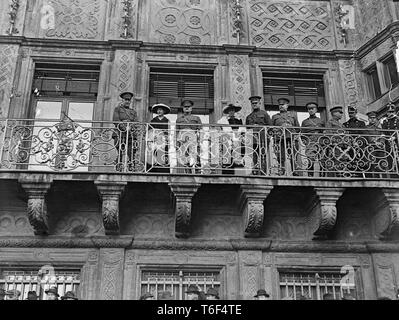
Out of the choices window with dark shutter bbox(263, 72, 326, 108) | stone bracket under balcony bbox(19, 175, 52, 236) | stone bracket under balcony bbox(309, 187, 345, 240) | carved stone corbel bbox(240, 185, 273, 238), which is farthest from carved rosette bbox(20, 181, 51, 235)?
window with dark shutter bbox(263, 72, 326, 108)

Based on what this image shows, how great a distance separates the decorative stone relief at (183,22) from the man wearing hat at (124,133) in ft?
8.29

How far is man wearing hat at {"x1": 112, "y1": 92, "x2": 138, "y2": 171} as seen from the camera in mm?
10367

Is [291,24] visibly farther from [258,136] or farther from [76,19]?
[76,19]

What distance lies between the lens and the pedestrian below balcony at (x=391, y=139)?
34.2ft

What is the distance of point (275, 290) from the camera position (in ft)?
33.1

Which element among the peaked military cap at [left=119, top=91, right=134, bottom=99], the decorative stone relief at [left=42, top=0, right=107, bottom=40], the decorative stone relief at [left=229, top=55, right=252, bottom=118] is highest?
the decorative stone relief at [left=42, top=0, right=107, bottom=40]

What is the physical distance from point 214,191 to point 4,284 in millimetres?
3561

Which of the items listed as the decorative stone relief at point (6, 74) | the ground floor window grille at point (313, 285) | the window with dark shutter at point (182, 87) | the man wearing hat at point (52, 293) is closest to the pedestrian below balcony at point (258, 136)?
the window with dark shutter at point (182, 87)

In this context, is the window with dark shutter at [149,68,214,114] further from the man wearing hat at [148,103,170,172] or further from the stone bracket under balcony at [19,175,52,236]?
the stone bracket under balcony at [19,175,52,236]

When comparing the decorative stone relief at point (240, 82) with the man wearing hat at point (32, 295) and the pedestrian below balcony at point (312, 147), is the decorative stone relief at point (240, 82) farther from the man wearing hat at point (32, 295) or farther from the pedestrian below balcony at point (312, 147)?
the man wearing hat at point (32, 295)

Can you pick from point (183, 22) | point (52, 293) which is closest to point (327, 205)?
point (52, 293)

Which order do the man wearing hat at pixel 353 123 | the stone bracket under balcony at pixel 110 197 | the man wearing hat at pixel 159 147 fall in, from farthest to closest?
1. the man wearing hat at pixel 353 123
2. the man wearing hat at pixel 159 147
3. the stone bracket under balcony at pixel 110 197

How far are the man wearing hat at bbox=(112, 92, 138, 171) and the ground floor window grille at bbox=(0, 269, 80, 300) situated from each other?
1.90 meters

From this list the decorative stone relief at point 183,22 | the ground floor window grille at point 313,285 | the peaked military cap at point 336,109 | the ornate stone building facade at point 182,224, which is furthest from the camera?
the decorative stone relief at point 183,22
